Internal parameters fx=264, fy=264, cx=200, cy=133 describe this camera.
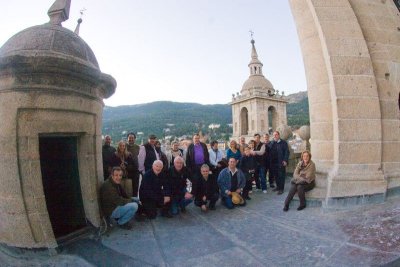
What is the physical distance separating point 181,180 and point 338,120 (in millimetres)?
2907

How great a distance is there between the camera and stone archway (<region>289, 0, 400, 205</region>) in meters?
4.24

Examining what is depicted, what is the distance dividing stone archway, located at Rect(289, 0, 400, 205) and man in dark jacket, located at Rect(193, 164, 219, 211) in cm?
197

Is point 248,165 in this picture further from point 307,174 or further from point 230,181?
point 307,174

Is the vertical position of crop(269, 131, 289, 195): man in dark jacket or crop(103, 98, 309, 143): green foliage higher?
crop(103, 98, 309, 143): green foliage

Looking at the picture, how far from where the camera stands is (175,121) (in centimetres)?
10081

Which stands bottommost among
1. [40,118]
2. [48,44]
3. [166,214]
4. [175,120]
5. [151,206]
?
[166,214]

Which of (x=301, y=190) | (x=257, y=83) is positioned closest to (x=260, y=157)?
(x=301, y=190)

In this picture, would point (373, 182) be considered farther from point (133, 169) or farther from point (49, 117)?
point (49, 117)


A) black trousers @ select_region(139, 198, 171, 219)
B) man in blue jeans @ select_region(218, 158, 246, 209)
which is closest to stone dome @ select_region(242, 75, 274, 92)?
man in blue jeans @ select_region(218, 158, 246, 209)

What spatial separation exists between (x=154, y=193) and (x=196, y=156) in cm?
140

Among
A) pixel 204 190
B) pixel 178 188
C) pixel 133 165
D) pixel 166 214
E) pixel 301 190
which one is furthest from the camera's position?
pixel 133 165

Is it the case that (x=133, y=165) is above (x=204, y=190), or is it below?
above

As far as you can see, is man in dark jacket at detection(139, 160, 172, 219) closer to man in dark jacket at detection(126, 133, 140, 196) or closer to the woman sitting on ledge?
man in dark jacket at detection(126, 133, 140, 196)

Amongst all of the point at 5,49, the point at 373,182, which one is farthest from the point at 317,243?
the point at 5,49
